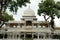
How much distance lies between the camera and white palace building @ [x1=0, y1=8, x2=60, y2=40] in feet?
151

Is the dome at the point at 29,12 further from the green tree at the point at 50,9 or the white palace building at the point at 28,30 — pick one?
the green tree at the point at 50,9

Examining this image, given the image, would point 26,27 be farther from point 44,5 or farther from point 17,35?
point 44,5

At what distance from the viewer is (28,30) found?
1854 inches

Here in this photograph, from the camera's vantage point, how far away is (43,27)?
158 feet

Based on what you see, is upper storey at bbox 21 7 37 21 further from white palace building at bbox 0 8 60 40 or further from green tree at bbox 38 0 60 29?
green tree at bbox 38 0 60 29

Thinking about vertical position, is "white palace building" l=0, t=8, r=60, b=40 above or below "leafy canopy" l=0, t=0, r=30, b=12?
below

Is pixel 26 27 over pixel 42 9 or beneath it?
beneath

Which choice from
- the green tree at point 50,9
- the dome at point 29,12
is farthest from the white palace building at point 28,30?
the green tree at point 50,9

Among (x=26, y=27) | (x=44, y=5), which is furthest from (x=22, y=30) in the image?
(x=44, y=5)

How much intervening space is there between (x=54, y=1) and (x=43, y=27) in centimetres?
623

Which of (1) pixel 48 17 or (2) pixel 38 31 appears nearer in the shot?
(2) pixel 38 31

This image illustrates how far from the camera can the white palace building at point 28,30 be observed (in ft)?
151

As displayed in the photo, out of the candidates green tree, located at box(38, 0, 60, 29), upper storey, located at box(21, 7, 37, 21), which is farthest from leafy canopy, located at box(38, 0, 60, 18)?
upper storey, located at box(21, 7, 37, 21)

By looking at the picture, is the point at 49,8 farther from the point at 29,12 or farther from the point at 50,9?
the point at 29,12
